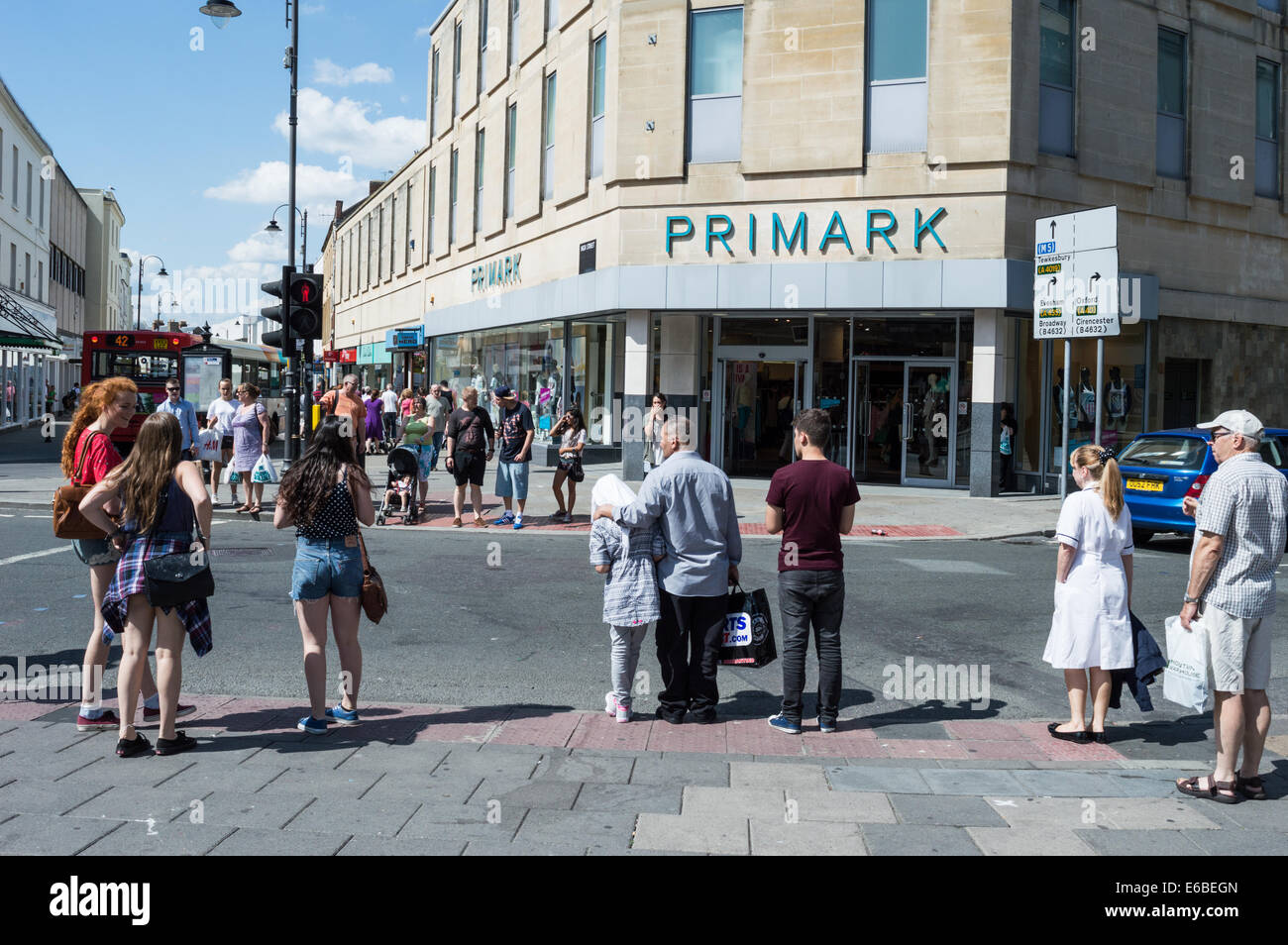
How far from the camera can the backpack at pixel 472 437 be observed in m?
15.1

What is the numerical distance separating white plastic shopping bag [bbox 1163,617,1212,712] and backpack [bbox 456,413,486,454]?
10.6 meters

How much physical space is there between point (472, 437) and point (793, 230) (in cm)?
897

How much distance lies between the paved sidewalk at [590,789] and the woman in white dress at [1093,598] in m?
0.30

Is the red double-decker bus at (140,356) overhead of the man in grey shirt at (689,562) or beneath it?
overhead

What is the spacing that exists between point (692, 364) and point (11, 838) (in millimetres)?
19127

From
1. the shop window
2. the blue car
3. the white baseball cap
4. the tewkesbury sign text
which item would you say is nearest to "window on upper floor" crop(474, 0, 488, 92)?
the shop window

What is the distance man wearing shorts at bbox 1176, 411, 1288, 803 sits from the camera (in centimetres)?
538

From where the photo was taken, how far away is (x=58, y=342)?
3466 cm

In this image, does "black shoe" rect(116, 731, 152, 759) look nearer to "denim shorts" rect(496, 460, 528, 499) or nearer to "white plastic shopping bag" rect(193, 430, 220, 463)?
"denim shorts" rect(496, 460, 528, 499)

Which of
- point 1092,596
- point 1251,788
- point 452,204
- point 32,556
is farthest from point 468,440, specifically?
point 452,204

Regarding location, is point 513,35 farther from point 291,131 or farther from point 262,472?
point 262,472

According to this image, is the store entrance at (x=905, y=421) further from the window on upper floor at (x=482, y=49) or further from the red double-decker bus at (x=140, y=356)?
the window on upper floor at (x=482, y=49)

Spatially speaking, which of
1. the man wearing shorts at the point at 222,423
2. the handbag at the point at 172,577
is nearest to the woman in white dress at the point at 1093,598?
the handbag at the point at 172,577

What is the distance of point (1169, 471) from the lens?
46.6ft
